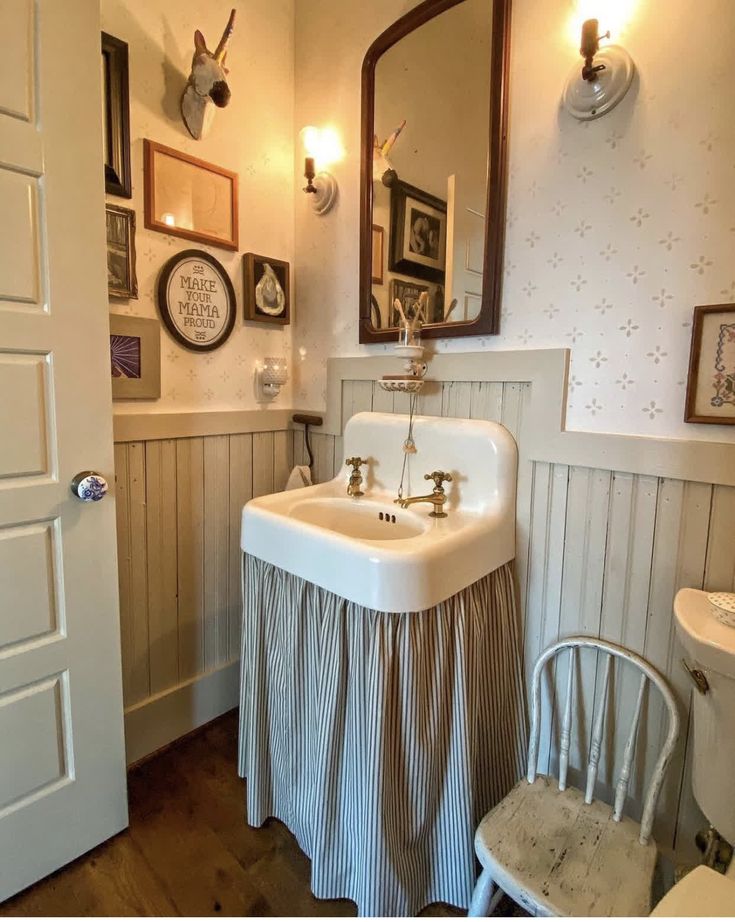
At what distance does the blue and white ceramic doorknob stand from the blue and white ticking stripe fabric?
40 centimetres

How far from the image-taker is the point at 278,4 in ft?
5.24

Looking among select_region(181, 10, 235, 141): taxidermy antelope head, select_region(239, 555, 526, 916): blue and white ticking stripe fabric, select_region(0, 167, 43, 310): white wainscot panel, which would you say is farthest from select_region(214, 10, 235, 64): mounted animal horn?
select_region(239, 555, 526, 916): blue and white ticking stripe fabric

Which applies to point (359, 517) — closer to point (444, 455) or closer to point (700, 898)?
point (444, 455)

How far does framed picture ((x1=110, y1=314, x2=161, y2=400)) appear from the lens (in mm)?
1310

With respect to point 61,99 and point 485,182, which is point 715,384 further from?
point 61,99

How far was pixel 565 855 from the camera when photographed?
3.05ft

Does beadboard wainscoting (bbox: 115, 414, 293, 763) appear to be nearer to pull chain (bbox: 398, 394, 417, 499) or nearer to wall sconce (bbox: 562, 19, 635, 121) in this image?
pull chain (bbox: 398, 394, 417, 499)

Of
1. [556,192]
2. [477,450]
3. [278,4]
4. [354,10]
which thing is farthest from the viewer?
[278,4]

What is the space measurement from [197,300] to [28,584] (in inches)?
35.9

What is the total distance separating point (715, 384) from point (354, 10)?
60.2 inches

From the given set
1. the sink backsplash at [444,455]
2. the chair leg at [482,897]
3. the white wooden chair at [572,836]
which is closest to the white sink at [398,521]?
the sink backsplash at [444,455]

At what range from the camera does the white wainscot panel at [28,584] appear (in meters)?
1.01

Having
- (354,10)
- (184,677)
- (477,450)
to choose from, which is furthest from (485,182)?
(184,677)

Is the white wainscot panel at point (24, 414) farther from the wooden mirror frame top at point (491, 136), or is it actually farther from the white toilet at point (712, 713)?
the white toilet at point (712, 713)
